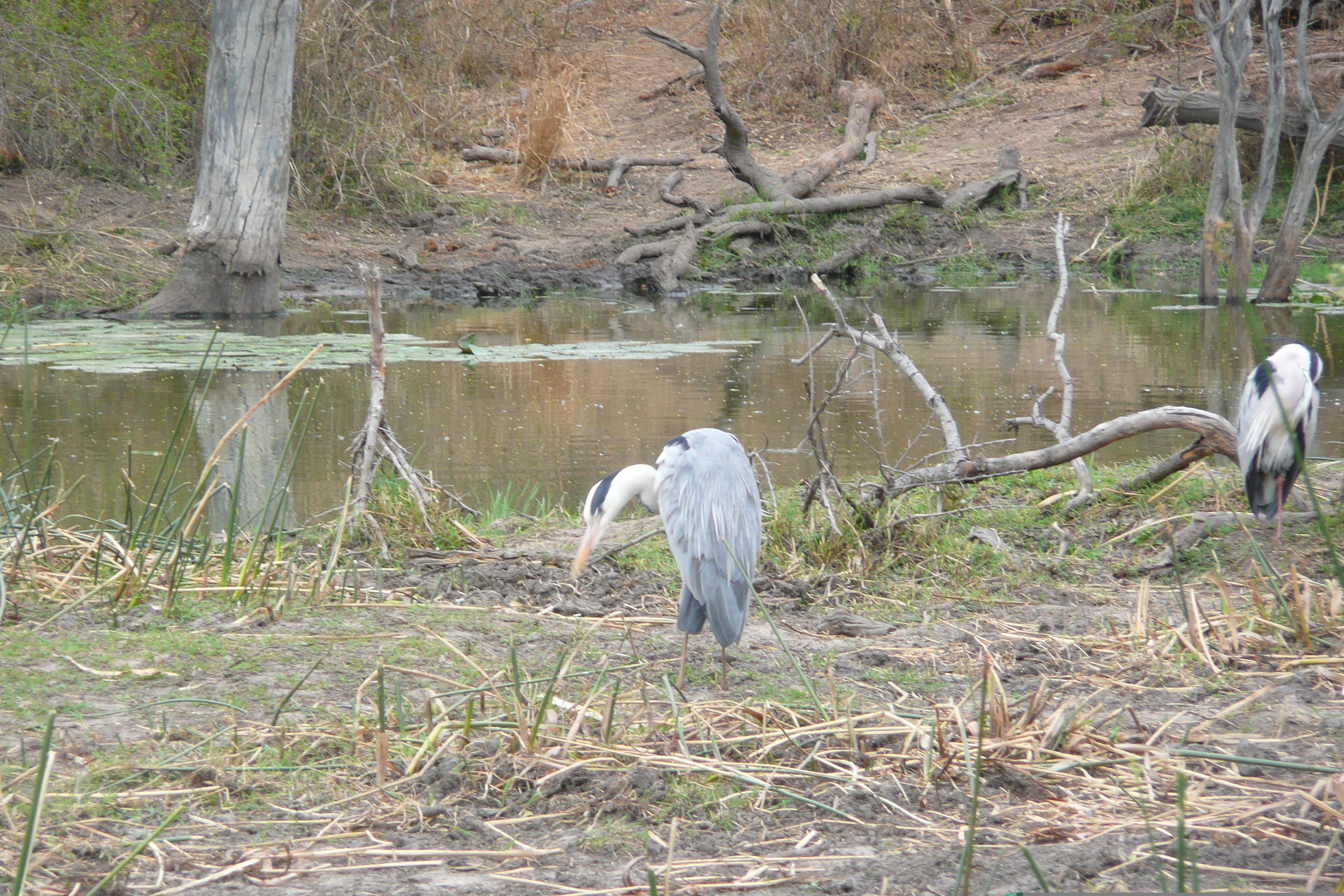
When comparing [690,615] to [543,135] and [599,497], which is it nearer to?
[599,497]

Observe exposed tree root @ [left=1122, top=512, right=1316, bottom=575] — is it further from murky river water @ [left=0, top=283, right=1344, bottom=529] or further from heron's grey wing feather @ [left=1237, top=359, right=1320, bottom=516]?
murky river water @ [left=0, top=283, right=1344, bottom=529]

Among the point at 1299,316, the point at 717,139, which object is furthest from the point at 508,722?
the point at 717,139

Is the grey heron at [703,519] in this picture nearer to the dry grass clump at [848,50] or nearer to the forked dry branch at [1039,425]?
the forked dry branch at [1039,425]

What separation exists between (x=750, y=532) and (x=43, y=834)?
1.61 meters

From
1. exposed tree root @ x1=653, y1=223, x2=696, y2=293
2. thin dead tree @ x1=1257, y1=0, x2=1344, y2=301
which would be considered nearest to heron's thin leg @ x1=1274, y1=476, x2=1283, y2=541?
thin dead tree @ x1=1257, y1=0, x2=1344, y2=301

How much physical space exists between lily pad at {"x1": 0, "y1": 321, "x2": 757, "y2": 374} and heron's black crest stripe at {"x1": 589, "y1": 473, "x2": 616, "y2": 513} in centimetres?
424

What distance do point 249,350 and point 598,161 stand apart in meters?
6.67

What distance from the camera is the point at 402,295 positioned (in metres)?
10.9

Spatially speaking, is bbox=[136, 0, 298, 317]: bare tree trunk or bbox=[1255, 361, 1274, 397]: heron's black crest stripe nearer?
bbox=[1255, 361, 1274, 397]: heron's black crest stripe

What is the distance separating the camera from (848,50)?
16.1 metres

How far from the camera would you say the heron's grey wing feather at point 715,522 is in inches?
107

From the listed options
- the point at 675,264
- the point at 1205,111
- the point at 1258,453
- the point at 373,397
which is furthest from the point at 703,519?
the point at 1205,111

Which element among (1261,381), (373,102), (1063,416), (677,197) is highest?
(373,102)

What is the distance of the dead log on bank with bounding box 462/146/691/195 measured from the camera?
528 inches
